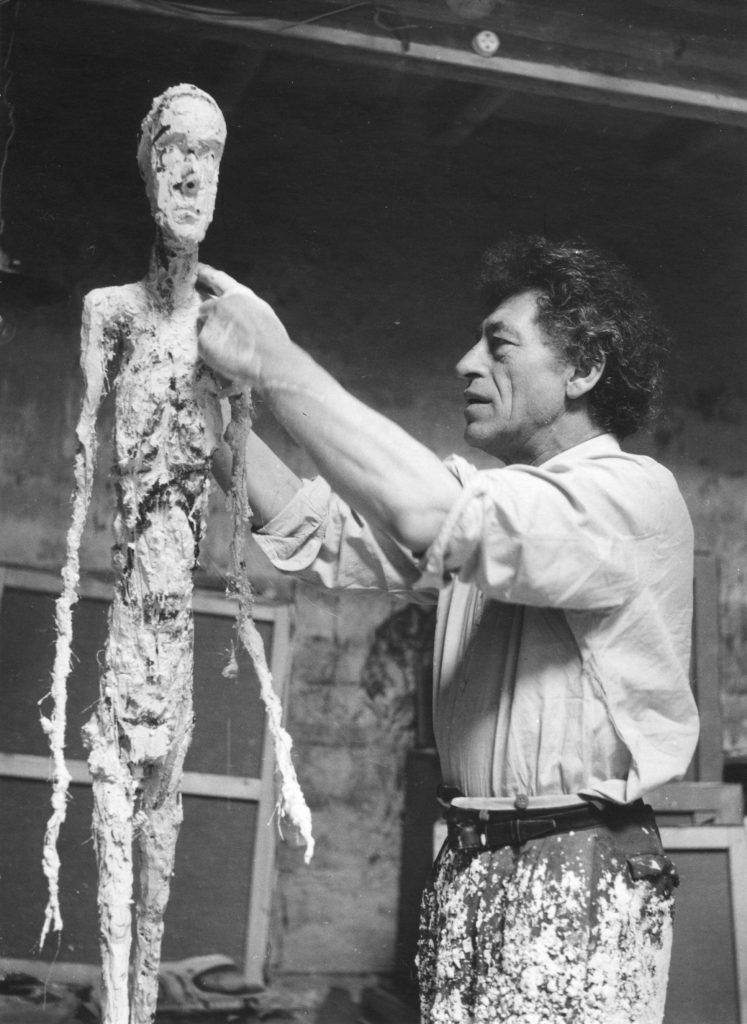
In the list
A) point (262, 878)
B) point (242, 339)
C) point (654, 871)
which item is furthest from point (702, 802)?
point (242, 339)

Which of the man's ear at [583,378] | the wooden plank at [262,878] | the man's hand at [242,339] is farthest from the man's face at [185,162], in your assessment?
the wooden plank at [262,878]

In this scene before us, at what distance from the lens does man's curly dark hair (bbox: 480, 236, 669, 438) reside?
5.51ft

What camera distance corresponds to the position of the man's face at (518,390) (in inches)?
65.5

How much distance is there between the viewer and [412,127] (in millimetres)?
2348

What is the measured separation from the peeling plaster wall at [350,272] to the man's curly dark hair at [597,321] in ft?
2.20

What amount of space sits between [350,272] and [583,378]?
87 centimetres

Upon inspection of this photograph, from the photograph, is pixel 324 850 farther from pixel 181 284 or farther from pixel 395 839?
pixel 181 284

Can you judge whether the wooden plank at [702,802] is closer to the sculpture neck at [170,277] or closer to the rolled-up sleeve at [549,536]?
the rolled-up sleeve at [549,536]

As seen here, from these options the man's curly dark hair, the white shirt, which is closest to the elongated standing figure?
the white shirt

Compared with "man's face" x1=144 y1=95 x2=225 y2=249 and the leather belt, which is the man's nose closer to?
"man's face" x1=144 y1=95 x2=225 y2=249

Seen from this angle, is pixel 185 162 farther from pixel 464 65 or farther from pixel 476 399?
pixel 464 65

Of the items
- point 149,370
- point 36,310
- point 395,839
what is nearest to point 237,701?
point 395,839

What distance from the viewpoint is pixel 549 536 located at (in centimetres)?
137

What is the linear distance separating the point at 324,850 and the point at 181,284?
1.46 metres
